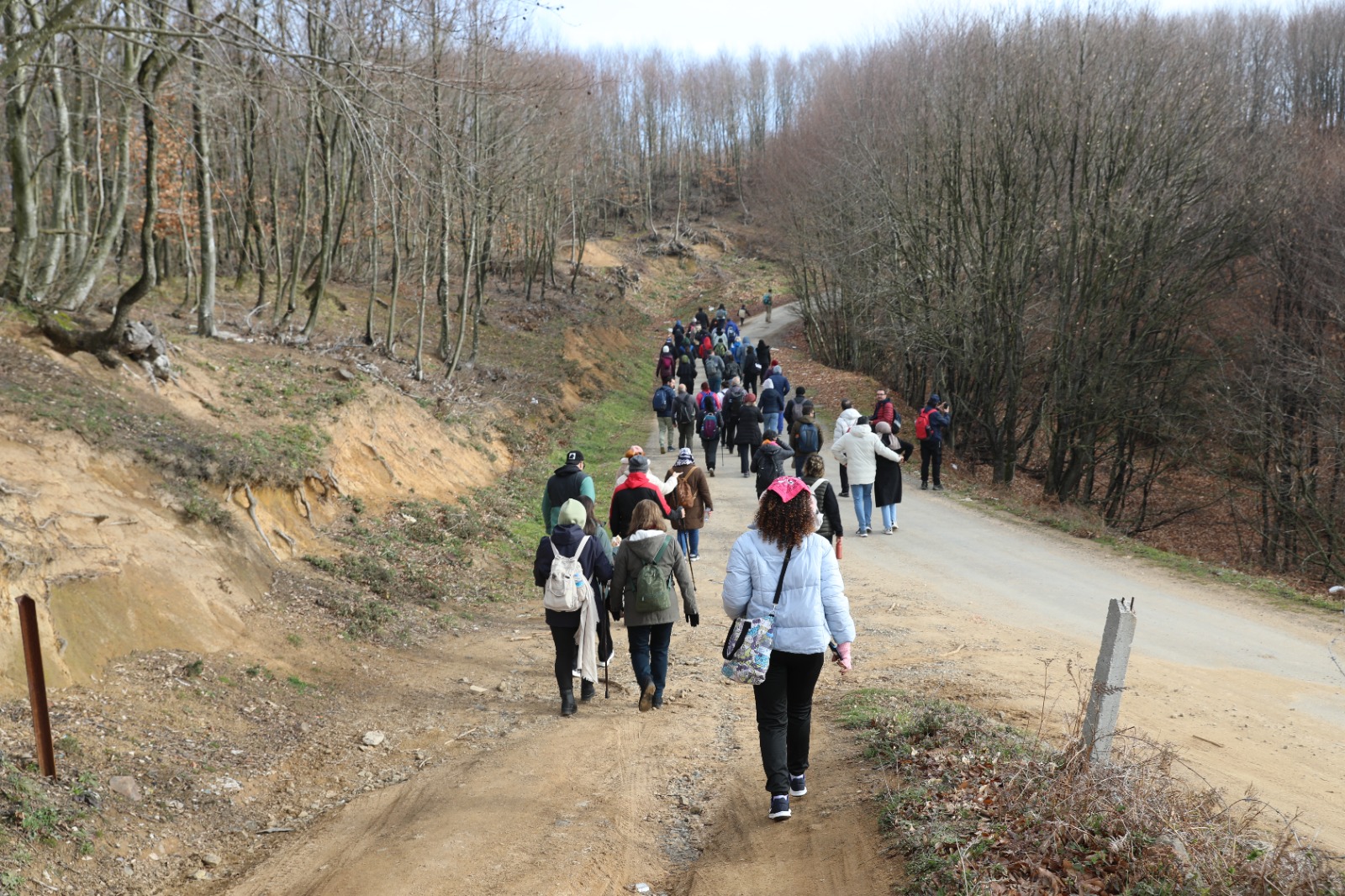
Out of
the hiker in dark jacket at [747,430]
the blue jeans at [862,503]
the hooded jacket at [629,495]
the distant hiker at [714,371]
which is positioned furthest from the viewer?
the distant hiker at [714,371]

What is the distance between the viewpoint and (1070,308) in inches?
926

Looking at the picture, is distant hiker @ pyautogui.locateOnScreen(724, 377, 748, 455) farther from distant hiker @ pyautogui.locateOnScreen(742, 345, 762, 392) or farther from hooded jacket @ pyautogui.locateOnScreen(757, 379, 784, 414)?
distant hiker @ pyautogui.locateOnScreen(742, 345, 762, 392)

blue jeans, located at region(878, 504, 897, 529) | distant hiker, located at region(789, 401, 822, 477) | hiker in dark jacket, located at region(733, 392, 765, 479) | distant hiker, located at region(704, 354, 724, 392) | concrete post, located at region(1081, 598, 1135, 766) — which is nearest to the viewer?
concrete post, located at region(1081, 598, 1135, 766)

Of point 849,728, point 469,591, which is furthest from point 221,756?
point 469,591

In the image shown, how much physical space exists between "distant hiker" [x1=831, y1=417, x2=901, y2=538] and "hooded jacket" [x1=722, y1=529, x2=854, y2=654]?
9.78m

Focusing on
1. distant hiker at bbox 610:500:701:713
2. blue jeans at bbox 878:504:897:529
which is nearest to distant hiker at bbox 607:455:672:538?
distant hiker at bbox 610:500:701:713

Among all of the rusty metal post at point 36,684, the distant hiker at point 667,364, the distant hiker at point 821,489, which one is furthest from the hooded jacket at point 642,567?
the distant hiker at point 667,364

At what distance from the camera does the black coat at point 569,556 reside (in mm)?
7703

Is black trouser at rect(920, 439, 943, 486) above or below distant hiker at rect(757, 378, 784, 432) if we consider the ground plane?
below

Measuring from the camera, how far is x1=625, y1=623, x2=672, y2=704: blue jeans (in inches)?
299

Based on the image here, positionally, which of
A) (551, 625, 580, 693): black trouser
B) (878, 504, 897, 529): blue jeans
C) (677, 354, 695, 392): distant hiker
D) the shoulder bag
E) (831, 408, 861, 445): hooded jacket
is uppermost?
(677, 354, 695, 392): distant hiker

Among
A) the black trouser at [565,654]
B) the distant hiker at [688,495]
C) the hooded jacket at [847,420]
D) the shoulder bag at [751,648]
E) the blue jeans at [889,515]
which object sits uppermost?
the hooded jacket at [847,420]

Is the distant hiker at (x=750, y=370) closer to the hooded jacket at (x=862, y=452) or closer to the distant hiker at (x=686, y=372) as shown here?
the distant hiker at (x=686, y=372)

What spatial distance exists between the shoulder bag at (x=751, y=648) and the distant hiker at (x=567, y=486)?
14.4ft
